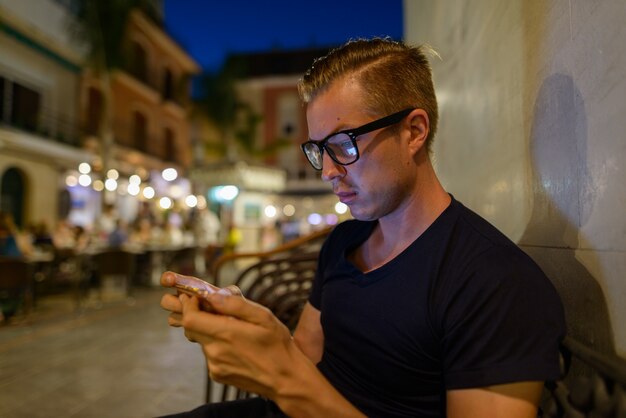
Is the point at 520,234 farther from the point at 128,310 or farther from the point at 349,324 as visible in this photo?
the point at 128,310

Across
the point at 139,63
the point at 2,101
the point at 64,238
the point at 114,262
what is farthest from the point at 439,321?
the point at 139,63

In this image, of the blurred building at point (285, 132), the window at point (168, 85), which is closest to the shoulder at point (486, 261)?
the blurred building at point (285, 132)

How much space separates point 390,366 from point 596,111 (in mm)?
795

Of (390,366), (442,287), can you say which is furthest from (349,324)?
(442,287)

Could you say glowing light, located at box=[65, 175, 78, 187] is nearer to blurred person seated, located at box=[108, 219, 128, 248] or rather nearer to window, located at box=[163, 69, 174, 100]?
window, located at box=[163, 69, 174, 100]

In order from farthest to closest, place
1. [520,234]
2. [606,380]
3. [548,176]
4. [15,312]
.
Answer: [15,312] → [520,234] → [548,176] → [606,380]

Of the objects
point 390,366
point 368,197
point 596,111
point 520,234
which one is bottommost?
point 390,366

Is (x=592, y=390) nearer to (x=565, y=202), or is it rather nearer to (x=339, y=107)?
(x=565, y=202)

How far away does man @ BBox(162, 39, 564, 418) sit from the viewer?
0.90 m

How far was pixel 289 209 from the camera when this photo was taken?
27938mm

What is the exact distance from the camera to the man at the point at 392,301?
90 cm

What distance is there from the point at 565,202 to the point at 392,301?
0.53 m

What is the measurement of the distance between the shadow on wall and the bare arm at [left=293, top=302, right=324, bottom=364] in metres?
0.76

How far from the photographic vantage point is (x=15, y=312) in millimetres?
6055
